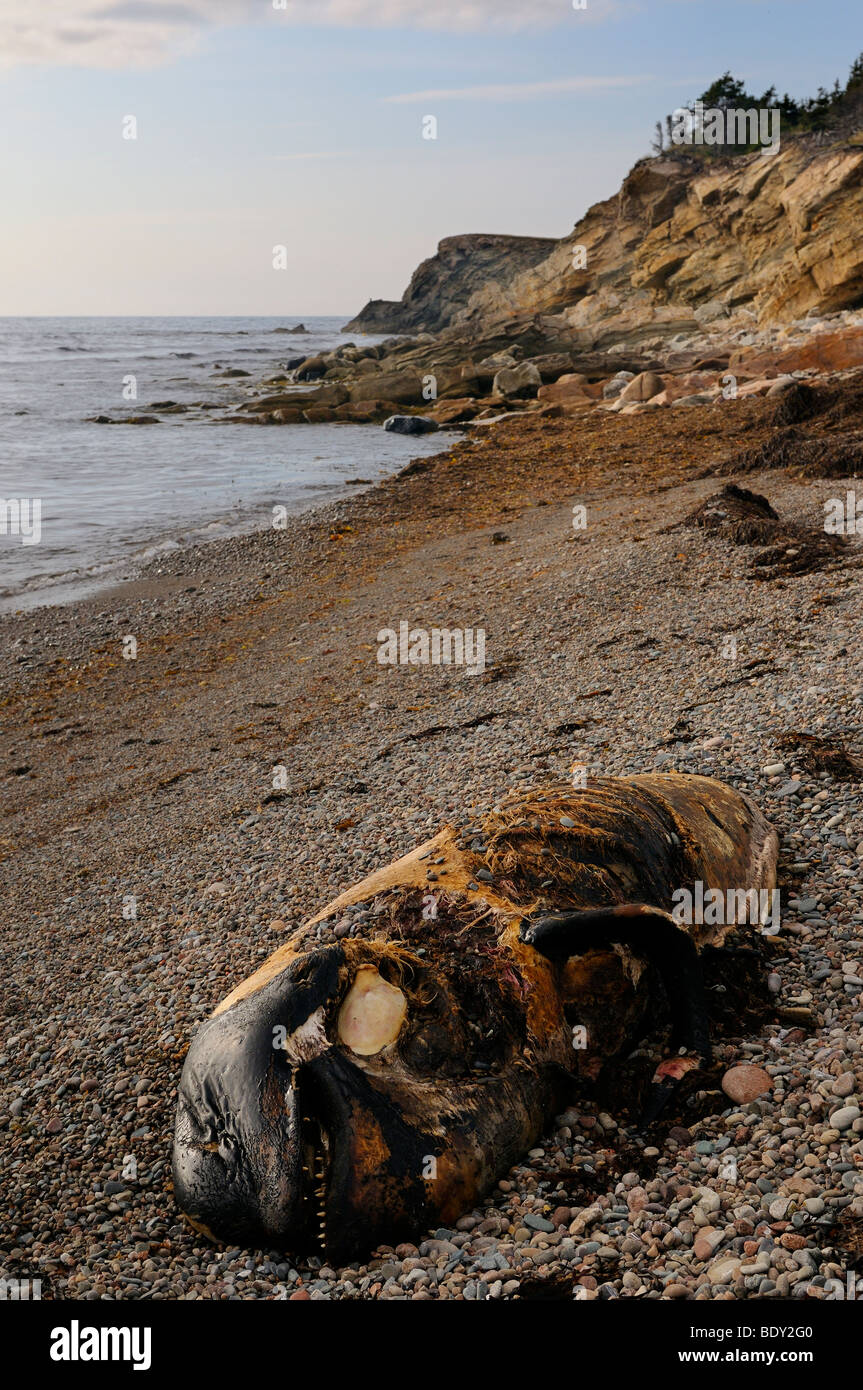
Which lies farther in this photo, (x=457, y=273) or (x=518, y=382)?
(x=457, y=273)

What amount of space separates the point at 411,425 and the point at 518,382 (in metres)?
5.41

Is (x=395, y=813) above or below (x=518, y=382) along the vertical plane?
below

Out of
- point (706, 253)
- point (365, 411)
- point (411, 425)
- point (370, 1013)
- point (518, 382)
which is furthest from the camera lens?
point (706, 253)

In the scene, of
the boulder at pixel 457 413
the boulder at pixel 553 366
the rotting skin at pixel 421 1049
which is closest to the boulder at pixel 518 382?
the boulder at pixel 553 366

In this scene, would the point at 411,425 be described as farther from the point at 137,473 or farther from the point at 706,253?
the point at 706,253

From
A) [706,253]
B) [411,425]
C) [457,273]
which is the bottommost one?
[411,425]

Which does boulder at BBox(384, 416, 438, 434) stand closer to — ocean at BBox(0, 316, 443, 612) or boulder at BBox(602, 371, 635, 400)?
ocean at BBox(0, 316, 443, 612)

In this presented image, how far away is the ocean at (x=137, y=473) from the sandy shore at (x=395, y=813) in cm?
289

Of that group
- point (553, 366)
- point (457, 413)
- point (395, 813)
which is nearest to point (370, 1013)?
point (395, 813)

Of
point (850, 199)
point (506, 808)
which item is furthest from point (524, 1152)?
point (850, 199)

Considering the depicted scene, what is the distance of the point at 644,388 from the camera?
90.6 ft

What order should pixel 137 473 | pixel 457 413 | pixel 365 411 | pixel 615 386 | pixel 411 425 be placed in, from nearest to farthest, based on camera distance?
pixel 137 473, pixel 615 386, pixel 411 425, pixel 457 413, pixel 365 411

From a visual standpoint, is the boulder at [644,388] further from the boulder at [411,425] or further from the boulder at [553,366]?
the boulder at [553,366]

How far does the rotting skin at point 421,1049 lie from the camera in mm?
3512
